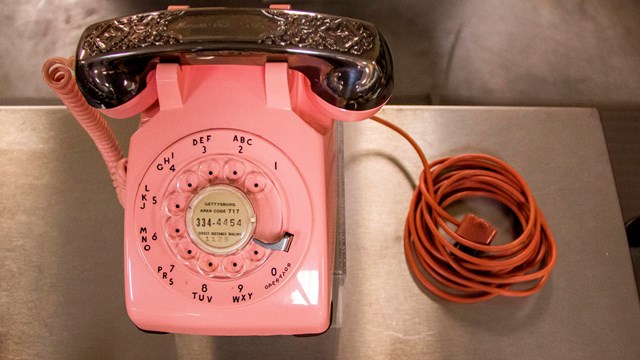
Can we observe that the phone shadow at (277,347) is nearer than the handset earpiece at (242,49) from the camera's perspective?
No

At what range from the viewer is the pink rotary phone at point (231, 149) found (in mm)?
575

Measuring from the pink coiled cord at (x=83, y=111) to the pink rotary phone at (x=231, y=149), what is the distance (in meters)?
0.06

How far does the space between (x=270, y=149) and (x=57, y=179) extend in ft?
1.31

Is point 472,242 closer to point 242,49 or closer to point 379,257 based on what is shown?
point 379,257


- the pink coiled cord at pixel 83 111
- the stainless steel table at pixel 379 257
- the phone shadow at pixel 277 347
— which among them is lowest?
the phone shadow at pixel 277 347

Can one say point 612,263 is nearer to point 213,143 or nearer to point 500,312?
point 500,312

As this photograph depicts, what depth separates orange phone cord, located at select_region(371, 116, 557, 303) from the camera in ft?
2.41

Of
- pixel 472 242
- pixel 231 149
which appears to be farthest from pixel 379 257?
pixel 231 149

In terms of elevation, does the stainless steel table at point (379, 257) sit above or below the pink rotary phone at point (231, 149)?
below

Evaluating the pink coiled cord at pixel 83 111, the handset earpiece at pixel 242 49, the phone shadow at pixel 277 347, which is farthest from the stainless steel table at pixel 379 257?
the handset earpiece at pixel 242 49

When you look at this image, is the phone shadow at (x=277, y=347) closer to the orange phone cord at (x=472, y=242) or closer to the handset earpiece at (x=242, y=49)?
the orange phone cord at (x=472, y=242)

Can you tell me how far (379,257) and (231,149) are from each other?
0.93ft

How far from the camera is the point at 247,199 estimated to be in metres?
0.59

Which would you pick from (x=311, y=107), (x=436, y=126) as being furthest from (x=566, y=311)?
(x=311, y=107)
